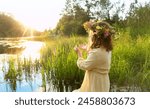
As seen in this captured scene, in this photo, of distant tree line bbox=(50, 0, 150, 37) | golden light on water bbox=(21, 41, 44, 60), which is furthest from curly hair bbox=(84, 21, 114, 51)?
golden light on water bbox=(21, 41, 44, 60)

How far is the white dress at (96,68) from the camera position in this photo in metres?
2.38

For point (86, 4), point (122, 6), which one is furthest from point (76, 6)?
point (122, 6)

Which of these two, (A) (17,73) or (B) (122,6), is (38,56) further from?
(B) (122,6)

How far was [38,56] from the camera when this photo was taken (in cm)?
302

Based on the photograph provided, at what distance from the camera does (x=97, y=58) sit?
2.38 m

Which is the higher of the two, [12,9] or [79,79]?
[12,9]

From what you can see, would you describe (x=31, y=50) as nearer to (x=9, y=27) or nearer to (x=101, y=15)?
(x=9, y=27)

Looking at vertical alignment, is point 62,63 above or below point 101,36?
below

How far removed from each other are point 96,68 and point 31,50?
2.36 ft

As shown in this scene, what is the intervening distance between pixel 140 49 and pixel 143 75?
0.56 ft

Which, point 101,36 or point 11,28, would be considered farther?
point 11,28

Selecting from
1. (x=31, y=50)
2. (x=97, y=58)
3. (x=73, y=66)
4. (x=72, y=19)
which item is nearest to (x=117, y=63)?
(x=73, y=66)

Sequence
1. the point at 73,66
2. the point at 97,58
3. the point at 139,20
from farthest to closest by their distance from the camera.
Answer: the point at 139,20
the point at 73,66
the point at 97,58

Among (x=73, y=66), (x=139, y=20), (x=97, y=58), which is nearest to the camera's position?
(x=97, y=58)
